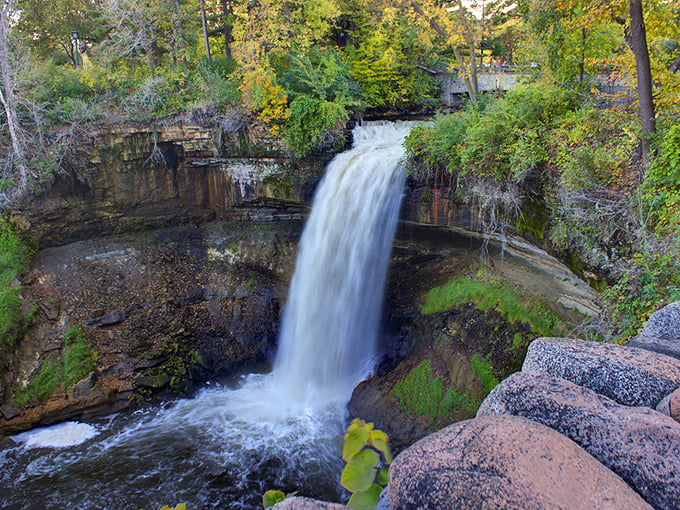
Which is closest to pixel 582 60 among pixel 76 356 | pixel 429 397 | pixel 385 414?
pixel 429 397

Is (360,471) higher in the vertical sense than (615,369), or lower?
lower

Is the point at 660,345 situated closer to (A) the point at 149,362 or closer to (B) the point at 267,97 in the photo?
(A) the point at 149,362

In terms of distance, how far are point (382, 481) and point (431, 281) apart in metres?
8.60

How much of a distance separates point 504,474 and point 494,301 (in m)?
7.72

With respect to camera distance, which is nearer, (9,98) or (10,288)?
(10,288)

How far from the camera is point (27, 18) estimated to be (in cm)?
1847

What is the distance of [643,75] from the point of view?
6.25m

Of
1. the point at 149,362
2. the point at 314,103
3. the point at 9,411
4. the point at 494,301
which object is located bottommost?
the point at 9,411

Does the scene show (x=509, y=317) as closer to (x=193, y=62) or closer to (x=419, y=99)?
(x=419, y=99)

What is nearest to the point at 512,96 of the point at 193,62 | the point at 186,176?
the point at 186,176

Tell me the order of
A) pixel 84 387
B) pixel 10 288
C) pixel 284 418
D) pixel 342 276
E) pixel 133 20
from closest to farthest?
pixel 284 418, pixel 84 387, pixel 342 276, pixel 10 288, pixel 133 20

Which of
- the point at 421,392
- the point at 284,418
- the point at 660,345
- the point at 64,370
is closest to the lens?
the point at 660,345

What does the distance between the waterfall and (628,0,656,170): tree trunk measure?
178 inches

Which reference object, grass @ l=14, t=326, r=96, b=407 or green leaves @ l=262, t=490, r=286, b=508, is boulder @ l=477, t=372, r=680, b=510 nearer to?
green leaves @ l=262, t=490, r=286, b=508
